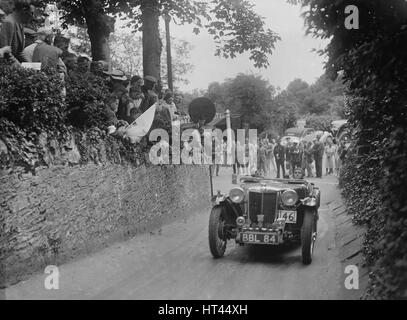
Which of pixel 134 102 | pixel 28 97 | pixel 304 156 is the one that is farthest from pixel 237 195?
pixel 304 156

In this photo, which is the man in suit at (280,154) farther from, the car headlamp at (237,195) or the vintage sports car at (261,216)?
the car headlamp at (237,195)

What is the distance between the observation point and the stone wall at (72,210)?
731 centimetres

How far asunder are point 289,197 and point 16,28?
5.76m

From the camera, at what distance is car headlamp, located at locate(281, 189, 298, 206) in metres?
9.51

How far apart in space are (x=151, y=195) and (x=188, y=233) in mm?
1261

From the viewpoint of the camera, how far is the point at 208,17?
1591cm

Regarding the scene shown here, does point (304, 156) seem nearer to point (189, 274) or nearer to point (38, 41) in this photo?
point (38, 41)

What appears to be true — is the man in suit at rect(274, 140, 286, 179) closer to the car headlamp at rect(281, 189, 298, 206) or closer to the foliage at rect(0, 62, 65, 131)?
the car headlamp at rect(281, 189, 298, 206)

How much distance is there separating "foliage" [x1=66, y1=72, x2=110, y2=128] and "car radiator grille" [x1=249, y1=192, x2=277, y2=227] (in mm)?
3377

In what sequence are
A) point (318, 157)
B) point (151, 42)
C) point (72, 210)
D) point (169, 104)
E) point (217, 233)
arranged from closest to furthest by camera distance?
point (72, 210)
point (217, 233)
point (169, 104)
point (151, 42)
point (318, 157)

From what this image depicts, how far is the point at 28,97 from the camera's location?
25.9 ft

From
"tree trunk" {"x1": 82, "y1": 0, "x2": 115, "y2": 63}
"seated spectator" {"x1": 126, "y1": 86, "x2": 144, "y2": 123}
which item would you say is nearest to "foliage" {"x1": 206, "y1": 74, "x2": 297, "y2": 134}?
"tree trunk" {"x1": 82, "y1": 0, "x2": 115, "y2": 63}

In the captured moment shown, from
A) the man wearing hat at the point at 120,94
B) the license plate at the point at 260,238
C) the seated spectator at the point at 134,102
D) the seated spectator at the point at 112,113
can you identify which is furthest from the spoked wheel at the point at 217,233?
the man wearing hat at the point at 120,94

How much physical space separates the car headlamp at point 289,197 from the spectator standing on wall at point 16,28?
17.8 ft
